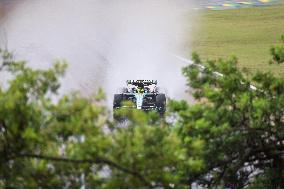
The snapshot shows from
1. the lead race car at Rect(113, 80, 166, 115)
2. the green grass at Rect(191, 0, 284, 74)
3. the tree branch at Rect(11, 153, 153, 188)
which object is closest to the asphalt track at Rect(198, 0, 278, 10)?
the green grass at Rect(191, 0, 284, 74)

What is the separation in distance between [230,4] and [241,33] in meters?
7.88

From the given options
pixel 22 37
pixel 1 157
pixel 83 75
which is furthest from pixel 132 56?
pixel 1 157

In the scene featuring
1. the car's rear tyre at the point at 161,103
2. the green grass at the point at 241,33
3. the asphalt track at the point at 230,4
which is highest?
the asphalt track at the point at 230,4

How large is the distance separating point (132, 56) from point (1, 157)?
94.8ft

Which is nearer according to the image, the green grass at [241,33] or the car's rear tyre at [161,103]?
the car's rear tyre at [161,103]

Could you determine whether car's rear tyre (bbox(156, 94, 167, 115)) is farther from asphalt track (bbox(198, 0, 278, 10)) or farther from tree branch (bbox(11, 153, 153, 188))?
asphalt track (bbox(198, 0, 278, 10))

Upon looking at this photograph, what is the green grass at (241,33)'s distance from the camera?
37969 mm

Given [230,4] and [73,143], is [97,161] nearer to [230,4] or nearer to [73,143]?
[73,143]

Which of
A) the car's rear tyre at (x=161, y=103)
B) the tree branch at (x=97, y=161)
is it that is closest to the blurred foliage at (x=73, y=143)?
the tree branch at (x=97, y=161)

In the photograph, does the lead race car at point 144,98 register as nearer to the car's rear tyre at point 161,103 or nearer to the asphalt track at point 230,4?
the car's rear tyre at point 161,103

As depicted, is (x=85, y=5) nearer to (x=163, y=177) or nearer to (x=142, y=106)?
(x=142, y=106)

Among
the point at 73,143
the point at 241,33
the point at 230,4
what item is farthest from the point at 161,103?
the point at 230,4

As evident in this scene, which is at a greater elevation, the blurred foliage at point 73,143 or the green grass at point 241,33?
the green grass at point 241,33

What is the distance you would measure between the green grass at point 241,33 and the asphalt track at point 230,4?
1188 millimetres
